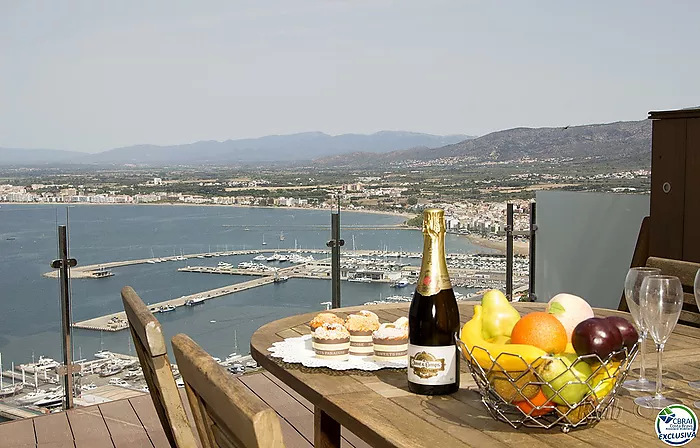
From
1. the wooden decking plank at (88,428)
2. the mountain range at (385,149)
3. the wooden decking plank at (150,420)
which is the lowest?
the wooden decking plank at (88,428)

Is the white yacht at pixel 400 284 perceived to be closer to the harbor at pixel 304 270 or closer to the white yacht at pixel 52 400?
the harbor at pixel 304 270

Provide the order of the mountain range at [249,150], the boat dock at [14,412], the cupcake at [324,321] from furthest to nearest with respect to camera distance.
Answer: the mountain range at [249,150] → the boat dock at [14,412] → the cupcake at [324,321]

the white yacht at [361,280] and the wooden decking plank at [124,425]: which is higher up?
the white yacht at [361,280]

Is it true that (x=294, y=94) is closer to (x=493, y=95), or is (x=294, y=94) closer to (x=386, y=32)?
(x=386, y=32)

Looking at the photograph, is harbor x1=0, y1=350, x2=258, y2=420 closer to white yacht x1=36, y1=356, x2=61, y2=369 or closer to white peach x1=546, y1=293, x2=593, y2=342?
white yacht x1=36, y1=356, x2=61, y2=369

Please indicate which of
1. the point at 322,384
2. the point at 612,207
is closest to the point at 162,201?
the point at 612,207

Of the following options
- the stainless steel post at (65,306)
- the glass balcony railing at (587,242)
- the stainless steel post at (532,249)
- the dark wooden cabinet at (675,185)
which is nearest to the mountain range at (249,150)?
the stainless steel post at (65,306)
